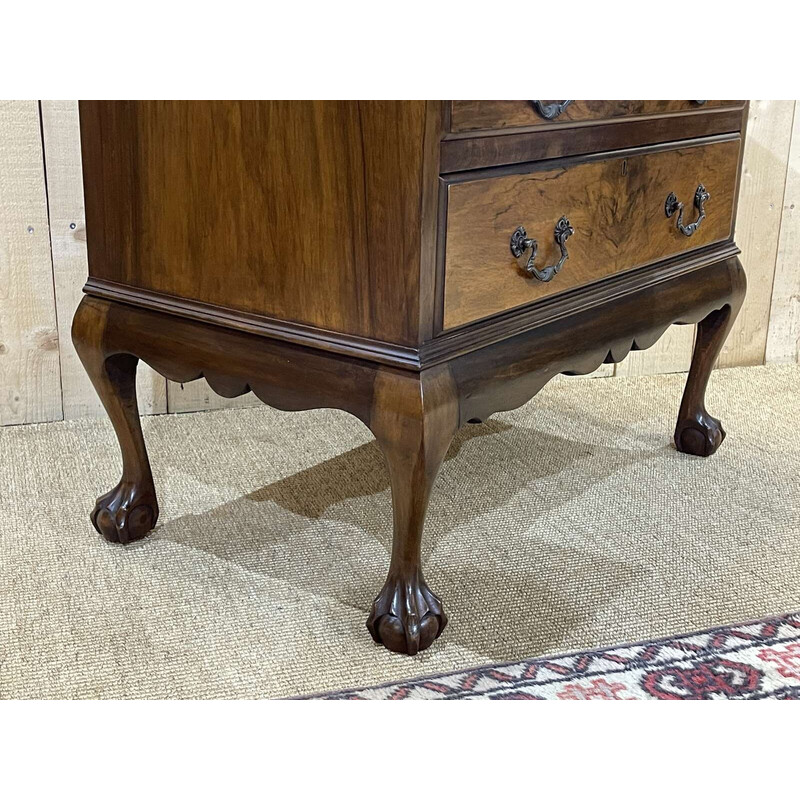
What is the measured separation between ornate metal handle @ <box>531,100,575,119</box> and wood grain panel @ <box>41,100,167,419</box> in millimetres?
877

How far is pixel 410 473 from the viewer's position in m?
0.98

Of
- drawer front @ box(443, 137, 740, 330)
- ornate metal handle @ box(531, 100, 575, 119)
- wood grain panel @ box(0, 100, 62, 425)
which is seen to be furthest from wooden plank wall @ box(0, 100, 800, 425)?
ornate metal handle @ box(531, 100, 575, 119)

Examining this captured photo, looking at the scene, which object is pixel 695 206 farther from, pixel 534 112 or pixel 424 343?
pixel 424 343

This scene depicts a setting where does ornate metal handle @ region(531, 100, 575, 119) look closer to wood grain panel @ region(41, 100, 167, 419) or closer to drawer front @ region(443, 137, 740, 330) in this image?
drawer front @ region(443, 137, 740, 330)

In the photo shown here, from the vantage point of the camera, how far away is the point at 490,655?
1.08 m

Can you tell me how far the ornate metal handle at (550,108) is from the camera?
945mm

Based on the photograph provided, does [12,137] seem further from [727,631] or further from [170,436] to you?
[727,631]

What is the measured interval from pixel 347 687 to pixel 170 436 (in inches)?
30.1

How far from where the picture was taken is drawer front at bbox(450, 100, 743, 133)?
892 mm

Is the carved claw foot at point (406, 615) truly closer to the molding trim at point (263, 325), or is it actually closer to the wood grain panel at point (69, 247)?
the molding trim at point (263, 325)

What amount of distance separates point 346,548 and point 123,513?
0.97 feet

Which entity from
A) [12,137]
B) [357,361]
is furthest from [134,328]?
[12,137]

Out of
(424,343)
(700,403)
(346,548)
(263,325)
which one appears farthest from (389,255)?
(700,403)

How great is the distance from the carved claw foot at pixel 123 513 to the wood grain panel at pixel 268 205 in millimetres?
294
